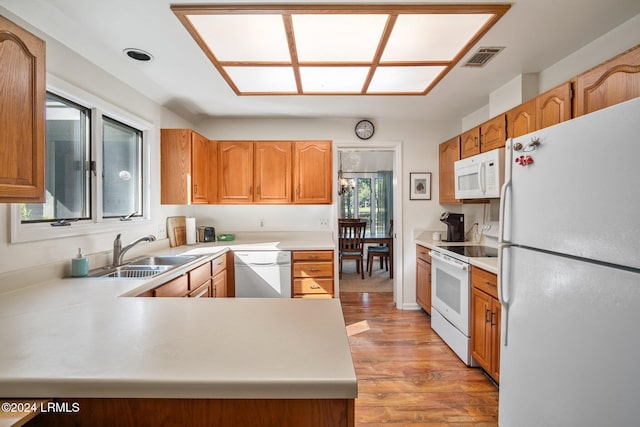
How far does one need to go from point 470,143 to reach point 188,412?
3.12 m

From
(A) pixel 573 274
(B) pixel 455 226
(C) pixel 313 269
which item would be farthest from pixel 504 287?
(C) pixel 313 269

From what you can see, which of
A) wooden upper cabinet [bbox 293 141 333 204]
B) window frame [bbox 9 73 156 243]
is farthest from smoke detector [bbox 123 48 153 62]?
wooden upper cabinet [bbox 293 141 333 204]

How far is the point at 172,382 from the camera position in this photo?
0.70m

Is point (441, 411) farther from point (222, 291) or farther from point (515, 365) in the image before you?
point (222, 291)

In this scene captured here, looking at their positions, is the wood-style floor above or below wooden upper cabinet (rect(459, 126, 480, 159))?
below

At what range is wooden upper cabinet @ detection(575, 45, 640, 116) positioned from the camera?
4.68 ft

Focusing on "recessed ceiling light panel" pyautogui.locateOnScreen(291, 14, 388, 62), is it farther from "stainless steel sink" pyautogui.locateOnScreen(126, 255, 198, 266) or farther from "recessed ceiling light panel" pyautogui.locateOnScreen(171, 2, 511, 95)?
"stainless steel sink" pyautogui.locateOnScreen(126, 255, 198, 266)

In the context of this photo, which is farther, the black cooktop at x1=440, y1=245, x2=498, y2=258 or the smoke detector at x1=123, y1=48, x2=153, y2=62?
the black cooktop at x1=440, y1=245, x2=498, y2=258

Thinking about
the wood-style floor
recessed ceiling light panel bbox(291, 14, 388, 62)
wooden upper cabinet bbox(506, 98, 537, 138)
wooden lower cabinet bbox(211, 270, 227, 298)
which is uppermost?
recessed ceiling light panel bbox(291, 14, 388, 62)

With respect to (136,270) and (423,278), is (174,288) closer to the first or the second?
(136,270)

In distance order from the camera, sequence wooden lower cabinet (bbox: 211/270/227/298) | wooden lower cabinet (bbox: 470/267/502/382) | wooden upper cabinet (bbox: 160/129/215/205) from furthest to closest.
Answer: wooden upper cabinet (bbox: 160/129/215/205) → wooden lower cabinet (bbox: 211/270/227/298) → wooden lower cabinet (bbox: 470/267/502/382)

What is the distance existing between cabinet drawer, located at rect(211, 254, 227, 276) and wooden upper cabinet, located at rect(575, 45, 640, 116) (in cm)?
285

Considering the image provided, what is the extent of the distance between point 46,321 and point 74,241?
3.63ft

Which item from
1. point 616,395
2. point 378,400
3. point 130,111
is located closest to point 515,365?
point 616,395
